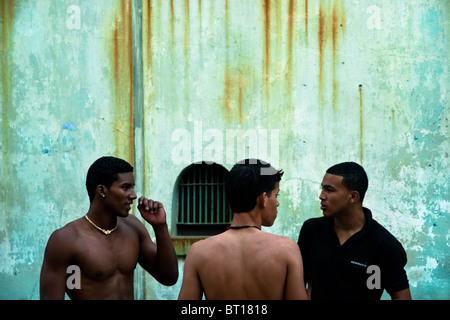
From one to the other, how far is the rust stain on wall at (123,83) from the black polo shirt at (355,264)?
2.84 m

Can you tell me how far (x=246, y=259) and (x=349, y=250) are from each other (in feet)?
4.13

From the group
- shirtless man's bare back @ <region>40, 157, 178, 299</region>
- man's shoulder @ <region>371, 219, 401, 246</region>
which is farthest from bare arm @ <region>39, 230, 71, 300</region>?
man's shoulder @ <region>371, 219, 401, 246</region>

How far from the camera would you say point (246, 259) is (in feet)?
12.3

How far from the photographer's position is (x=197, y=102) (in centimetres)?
701

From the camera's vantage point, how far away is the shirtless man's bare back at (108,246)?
445 centimetres

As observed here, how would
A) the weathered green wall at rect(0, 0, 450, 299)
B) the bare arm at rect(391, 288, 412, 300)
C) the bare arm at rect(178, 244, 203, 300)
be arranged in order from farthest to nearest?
the weathered green wall at rect(0, 0, 450, 299) < the bare arm at rect(391, 288, 412, 300) < the bare arm at rect(178, 244, 203, 300)

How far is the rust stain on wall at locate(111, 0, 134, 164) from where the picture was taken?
705 centimetres

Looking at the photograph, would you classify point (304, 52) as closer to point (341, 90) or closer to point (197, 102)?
point (341, 90)

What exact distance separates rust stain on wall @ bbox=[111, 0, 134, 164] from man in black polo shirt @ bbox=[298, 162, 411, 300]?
2.70 m

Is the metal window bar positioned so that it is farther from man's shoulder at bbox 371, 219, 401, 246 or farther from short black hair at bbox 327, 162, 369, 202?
man's shoulder at bbox 371, 219, 401, 246

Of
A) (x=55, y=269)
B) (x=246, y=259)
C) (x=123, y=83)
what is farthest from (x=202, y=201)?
(x=246, y=259)

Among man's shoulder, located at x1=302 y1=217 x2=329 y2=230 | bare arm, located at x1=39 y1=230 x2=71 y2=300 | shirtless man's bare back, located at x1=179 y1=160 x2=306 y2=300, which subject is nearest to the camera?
shirtless man's bare back, located at x1=179 y1=160 x2=306 y2=300

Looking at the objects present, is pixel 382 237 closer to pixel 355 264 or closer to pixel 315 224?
pixel 355 264

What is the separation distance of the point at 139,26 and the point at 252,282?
405 centimetres
